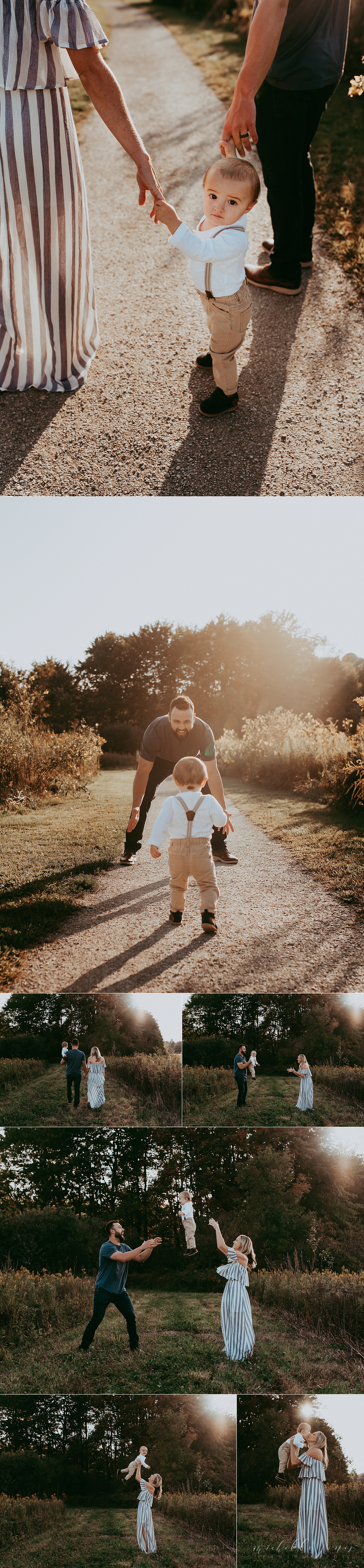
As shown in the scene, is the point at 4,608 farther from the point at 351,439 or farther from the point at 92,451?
the point at 351,439

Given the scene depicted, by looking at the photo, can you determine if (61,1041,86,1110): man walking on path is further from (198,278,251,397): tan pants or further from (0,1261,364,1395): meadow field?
(198,278,251,397): tan pants

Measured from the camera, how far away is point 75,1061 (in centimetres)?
465

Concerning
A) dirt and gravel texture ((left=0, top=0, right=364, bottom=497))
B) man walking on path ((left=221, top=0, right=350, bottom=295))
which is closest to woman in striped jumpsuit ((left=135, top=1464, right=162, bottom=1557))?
dirt and gravel texture ((left=0, top=0, right=364, bottom=497))

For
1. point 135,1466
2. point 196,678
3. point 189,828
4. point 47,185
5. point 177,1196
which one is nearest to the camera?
point 189,828

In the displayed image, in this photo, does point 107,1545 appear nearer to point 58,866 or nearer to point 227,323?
point 58,866

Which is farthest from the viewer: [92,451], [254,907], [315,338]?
[315,338]

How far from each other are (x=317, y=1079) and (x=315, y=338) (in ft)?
15.2

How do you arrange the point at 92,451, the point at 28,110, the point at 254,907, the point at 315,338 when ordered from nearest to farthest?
the point at 28,110, the point at 254,907, the point at 92,451, the point at 315,338

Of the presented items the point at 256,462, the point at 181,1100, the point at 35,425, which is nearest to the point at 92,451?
the point at 35,425

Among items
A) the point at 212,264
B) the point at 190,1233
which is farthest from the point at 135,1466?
Answer: the point at 212,264

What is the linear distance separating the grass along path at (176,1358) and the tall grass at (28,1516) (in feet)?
1.78

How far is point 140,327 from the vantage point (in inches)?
215

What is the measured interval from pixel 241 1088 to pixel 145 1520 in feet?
7.63

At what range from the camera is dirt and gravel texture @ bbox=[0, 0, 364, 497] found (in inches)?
179
